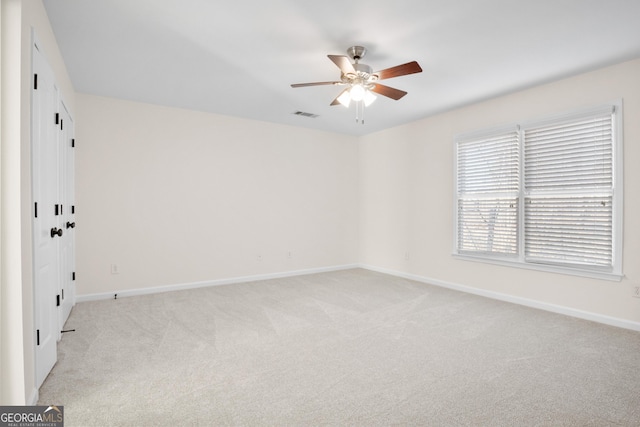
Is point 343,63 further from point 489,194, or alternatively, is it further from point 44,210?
point 489,194

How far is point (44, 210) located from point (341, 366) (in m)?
2.47

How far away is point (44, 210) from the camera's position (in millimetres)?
2434

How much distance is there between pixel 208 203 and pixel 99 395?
131 inches

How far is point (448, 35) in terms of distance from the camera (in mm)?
2820

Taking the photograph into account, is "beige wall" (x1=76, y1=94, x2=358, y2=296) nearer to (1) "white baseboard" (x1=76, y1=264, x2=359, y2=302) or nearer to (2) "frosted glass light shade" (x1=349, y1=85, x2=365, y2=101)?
(1) "white baseboard" (x1=76, y1=264, x2=359, y2=302)

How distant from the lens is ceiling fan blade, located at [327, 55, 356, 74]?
8.67 ft

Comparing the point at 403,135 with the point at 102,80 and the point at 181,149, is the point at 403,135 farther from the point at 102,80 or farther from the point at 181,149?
the point at 102,80

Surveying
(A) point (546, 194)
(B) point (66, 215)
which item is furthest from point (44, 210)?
(A) point (546, 194)

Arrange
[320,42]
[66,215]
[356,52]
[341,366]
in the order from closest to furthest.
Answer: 1. [341,366]
2. [320,42]
3. [356,52]
4. [66,215]

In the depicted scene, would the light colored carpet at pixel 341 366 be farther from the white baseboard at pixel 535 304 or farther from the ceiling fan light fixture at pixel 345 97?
the ceiling fan light fixture at pixel 345 97

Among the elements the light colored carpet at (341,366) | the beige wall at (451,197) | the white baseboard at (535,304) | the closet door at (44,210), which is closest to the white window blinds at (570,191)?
the beige wall at (451,197)

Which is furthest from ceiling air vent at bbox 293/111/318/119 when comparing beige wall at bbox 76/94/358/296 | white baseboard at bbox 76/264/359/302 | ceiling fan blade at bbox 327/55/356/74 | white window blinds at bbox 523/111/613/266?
white window blinds at bbox 523/111/613/266

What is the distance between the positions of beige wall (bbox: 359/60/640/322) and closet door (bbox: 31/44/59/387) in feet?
15.5

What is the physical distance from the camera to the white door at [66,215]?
10.6 ft
